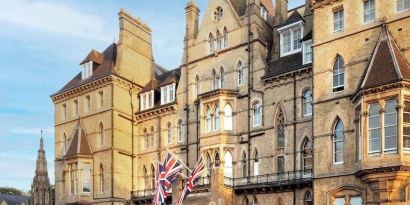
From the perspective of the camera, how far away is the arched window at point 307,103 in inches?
1267

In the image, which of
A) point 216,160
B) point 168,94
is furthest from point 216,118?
point 168,94

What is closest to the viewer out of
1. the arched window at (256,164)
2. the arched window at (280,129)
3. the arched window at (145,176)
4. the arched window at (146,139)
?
the arched window at (280,129)

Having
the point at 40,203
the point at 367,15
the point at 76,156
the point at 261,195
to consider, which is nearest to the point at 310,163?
the point at 261,195

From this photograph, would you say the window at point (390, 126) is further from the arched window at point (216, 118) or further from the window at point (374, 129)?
the arched window at point (216, 118)

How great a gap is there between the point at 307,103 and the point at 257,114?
4156 millimetres

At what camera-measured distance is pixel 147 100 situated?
43.7m

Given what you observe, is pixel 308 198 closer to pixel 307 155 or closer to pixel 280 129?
pixel 307 155

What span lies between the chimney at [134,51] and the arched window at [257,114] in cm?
1329

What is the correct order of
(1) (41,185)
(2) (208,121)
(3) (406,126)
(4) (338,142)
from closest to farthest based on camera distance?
(3) (406,126) < (4) (338,142) < (2) (208,121) < (1) (41,185)

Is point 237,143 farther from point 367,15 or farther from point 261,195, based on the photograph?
point 367,15

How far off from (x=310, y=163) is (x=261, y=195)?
4025 mm

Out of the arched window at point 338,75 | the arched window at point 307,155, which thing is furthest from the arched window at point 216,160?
the arched window at point 338,75

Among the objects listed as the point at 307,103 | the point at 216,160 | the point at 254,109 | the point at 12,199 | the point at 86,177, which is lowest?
the point at 12,199

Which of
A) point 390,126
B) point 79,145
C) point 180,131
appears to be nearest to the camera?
point 390,126
